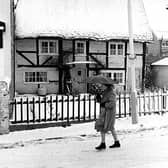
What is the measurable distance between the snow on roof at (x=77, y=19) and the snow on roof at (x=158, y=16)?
16.1 ft

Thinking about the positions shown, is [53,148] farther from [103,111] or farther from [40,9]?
[40,9]

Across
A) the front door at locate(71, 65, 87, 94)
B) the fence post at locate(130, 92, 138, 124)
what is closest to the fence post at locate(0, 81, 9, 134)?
the fence post at locate(130, 92, 138, 124)

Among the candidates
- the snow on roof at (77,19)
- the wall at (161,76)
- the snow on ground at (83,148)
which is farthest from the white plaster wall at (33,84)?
the snow on ground at (83,148)

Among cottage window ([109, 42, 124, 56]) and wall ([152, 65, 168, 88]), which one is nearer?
cottage window ([109, 42, 124, 56])

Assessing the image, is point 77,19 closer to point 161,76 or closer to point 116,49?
point 116,49

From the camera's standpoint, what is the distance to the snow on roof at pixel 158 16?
105 feet

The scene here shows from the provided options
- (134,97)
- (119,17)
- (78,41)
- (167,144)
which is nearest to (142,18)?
(119,17)

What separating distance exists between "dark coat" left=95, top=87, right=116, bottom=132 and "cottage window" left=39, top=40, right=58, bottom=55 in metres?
17.0

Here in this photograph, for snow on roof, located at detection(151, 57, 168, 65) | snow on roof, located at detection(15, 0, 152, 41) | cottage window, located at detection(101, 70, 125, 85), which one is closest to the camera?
snow on roof, located at detection(15, 0, 152, 41)

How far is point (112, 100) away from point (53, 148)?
5.98 ft

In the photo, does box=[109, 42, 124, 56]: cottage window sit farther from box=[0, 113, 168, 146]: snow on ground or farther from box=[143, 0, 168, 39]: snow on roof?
box=[0, 113, 168, 146]: snow on ground

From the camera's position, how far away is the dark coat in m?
8.24

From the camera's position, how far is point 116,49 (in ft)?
86.0

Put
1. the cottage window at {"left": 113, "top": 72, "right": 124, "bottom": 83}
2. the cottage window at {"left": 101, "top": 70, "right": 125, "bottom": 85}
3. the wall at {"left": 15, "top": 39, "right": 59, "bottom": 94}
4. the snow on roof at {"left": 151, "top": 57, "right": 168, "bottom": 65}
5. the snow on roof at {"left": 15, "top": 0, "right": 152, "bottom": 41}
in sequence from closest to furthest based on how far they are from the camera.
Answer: the snow on roof at {"left": 15, "top": 0, "right": 152, "bottom": 41} < the wall at {"left": 15, "top": 39, "right": 59, "bottom": 94} < the cottage window at {"left": 101, "top": 70, "right": 125, "bottom": 85} < the cottage window at {"left": 113, "top": 72, "right": 124, "bottom": 83} < the snow on roof at {"left": 151, "top": 57, "right": 168, "bottom": 65}
